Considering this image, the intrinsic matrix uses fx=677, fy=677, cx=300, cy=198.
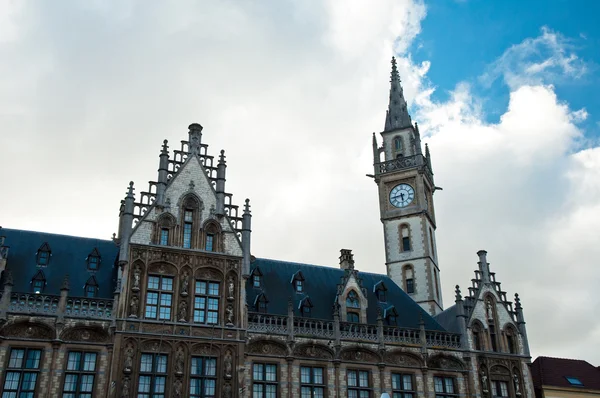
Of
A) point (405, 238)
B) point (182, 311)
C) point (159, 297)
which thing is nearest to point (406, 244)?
point (405, 238)

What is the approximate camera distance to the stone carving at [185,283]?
39781 mm

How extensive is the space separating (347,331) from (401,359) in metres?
3.98

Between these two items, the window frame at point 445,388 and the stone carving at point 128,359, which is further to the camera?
the window frame at point 445,388

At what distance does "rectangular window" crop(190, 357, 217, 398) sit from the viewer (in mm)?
37875

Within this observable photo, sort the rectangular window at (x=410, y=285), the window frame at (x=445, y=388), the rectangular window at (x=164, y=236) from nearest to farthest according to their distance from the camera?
1. the rectangular window at (x=164, y=236)
2. the window frame at (x=445, y=388)
3. the rectangular window at (x=410, y=285)

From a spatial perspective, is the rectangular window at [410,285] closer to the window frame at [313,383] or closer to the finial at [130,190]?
the window frame at [313,383]

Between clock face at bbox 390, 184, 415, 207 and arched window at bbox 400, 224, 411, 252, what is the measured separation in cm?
213

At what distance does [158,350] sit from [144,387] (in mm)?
2124

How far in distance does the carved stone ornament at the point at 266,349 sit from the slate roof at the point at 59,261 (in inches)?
351

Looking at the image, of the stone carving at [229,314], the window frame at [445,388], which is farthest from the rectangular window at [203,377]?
the window frame at [445,388]

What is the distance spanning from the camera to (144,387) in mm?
36969

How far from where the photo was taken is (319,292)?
155 ft

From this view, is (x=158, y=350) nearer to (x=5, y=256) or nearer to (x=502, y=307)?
(x=5, y=256)

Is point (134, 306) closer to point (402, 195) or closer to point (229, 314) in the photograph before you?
point (229, 314)
